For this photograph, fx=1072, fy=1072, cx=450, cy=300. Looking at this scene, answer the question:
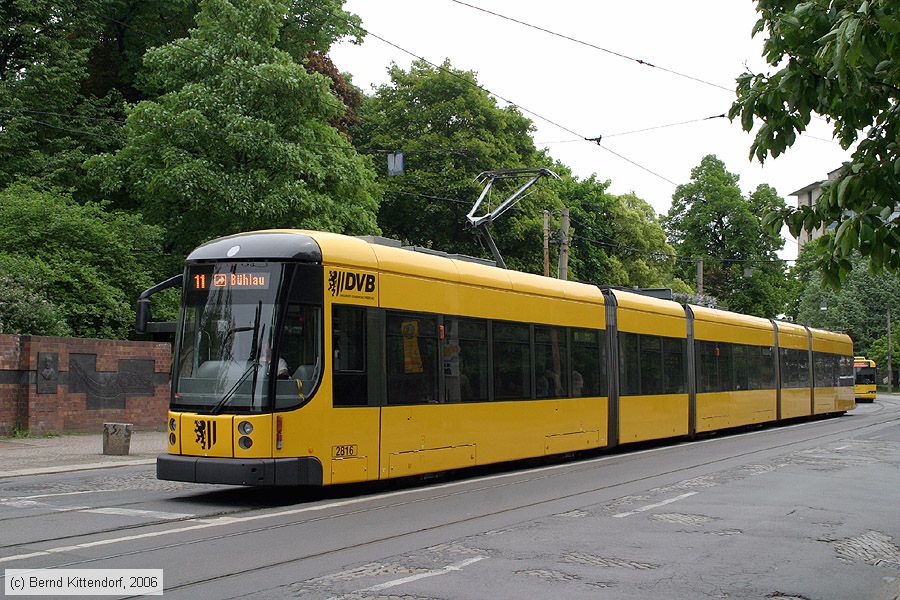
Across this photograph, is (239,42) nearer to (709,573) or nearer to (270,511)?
(270,511)

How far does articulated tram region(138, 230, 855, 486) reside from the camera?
12039mm

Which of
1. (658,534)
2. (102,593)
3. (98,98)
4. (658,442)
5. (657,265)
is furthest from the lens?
(657,265)

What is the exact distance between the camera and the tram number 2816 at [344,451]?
40.8ft

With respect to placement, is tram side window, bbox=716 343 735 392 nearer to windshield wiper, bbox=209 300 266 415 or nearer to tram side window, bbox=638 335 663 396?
tram side window, bbox=638 335 663 396

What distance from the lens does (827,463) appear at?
19.0 m

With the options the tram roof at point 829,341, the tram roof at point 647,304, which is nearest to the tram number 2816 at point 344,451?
the tram roof at point 647,304

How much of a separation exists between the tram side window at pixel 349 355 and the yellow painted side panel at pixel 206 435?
1321 millimetres

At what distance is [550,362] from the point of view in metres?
17.8

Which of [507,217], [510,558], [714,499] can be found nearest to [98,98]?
[507,217]

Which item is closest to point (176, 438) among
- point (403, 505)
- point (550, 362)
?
point (403, 505)

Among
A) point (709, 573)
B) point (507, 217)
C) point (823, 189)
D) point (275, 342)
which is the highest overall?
point (507, 217)

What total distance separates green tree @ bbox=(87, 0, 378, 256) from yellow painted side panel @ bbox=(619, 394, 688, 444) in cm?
1237

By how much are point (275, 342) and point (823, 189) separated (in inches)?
263

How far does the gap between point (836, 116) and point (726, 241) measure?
7013cm
